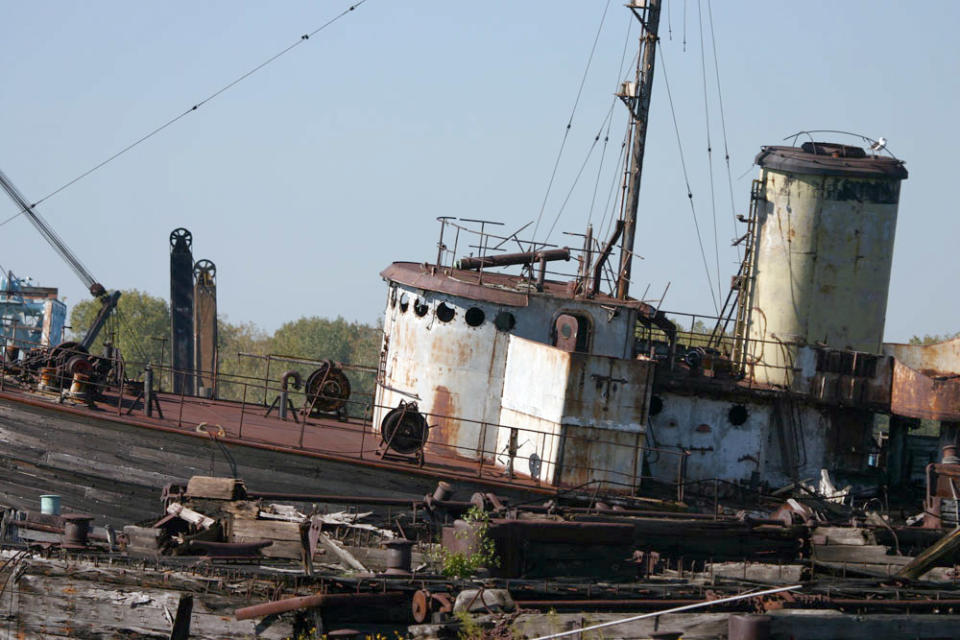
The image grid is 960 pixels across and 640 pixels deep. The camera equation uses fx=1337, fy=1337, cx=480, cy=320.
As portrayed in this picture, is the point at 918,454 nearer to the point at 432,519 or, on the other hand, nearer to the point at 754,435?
the point at 754,435

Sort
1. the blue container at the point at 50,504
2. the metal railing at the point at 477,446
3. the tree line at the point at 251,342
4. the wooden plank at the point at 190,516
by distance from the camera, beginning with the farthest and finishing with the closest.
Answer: the tree line at the point at 251,342 → the metal railing at the point at 477,446 → the blue container at the point at 50,504 → the wooden plank at the point at 190,516

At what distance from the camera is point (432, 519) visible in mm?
18062

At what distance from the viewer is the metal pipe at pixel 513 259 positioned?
23875mm

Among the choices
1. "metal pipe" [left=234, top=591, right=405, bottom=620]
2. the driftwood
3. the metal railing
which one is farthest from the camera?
the metal railing

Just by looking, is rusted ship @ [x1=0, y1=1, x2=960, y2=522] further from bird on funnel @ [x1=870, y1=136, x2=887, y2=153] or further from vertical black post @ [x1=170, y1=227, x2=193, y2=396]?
vertical black post @ [x1=170, y1=227, x2=193, y2=396]

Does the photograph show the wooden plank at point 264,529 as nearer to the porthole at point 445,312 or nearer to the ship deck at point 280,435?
the ship deck at point 280,435

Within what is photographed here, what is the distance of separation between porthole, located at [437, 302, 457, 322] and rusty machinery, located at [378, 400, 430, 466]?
2.07m

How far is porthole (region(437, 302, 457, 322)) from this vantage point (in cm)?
2242

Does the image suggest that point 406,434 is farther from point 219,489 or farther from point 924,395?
point 924,395

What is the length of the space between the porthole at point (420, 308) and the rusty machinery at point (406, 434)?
2.33 meters

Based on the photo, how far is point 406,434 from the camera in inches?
821

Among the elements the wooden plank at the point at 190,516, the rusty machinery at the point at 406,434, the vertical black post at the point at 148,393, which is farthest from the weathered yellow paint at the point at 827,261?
the wooden plank at the point at 190,516

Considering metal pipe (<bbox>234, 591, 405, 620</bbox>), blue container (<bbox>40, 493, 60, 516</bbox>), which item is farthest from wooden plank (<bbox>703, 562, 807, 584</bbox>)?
blue container (<bbox>40, 493, 60, 516</bbox>)

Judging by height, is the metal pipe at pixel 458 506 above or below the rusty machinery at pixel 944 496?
below
